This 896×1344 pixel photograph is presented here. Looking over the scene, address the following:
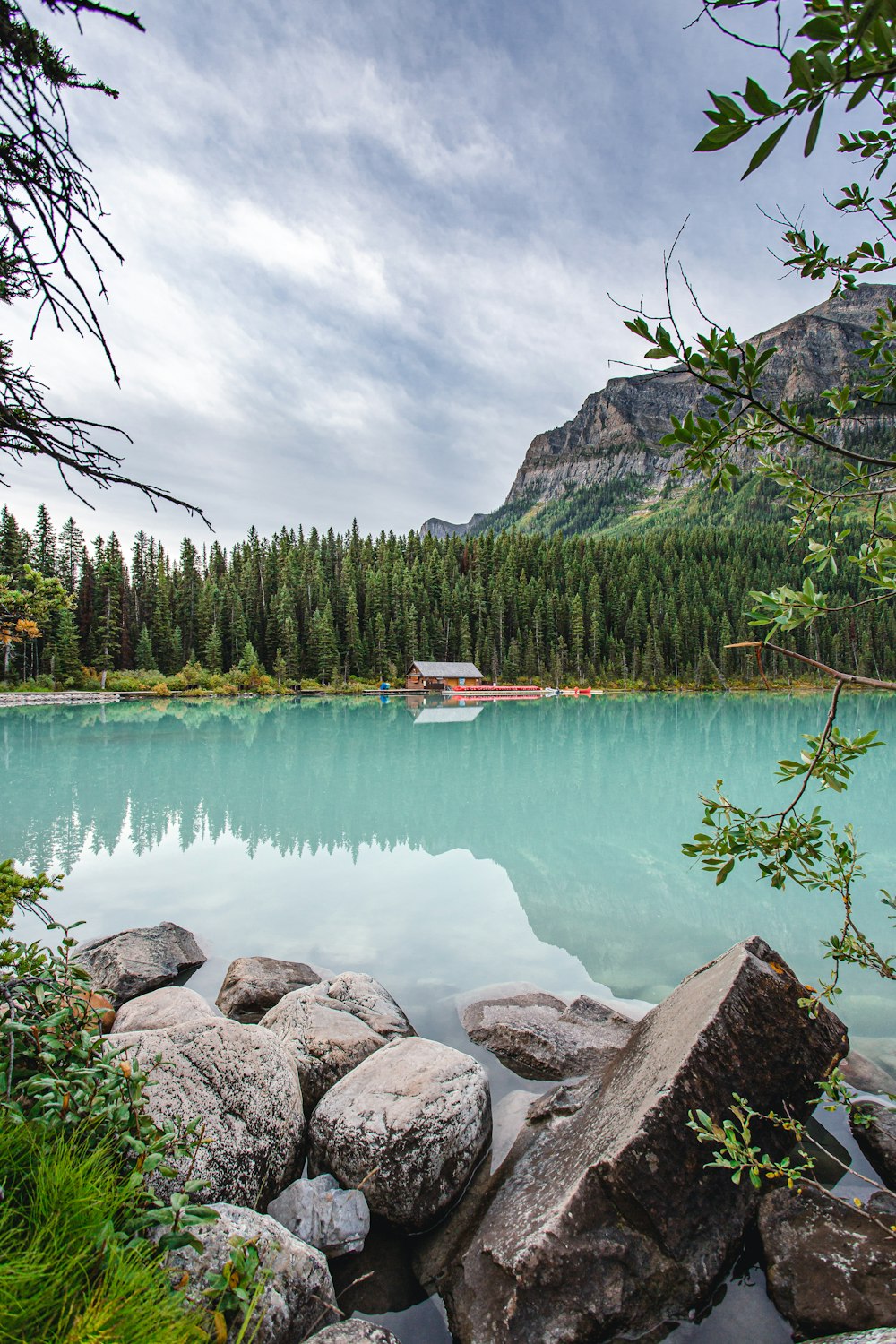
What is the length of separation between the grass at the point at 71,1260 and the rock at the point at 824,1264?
3.37 m

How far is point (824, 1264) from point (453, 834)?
41.1ft

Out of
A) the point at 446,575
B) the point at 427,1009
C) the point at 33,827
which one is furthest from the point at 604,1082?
the point at 446,575

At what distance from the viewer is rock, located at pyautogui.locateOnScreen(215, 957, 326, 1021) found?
23.9 ft

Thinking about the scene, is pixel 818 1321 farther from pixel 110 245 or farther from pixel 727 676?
pixel 727 676

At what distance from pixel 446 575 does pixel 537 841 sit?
86256mm

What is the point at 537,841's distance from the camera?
600 inches

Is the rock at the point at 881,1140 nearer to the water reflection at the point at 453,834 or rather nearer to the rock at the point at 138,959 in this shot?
the water reflection at the point at 453,834

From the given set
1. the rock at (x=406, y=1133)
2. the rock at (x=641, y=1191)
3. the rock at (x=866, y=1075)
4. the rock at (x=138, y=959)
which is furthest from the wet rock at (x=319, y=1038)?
the rock at (x=866, y=1075)

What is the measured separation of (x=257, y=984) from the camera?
7539 mm

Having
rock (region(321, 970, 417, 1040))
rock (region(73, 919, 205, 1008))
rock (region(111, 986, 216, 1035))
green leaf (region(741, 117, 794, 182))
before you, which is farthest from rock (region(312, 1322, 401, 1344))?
rock (region(73, 919, 205, 1008))

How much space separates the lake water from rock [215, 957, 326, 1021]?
0.66m

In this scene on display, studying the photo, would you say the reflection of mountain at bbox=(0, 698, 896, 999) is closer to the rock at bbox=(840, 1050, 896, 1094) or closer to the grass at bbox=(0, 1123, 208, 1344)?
the rock at bbox=(840, 1050, 896, 1094)

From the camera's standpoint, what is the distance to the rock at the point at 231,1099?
3.98 meters

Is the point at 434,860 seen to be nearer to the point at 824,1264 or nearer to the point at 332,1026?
the point at 332,1026
